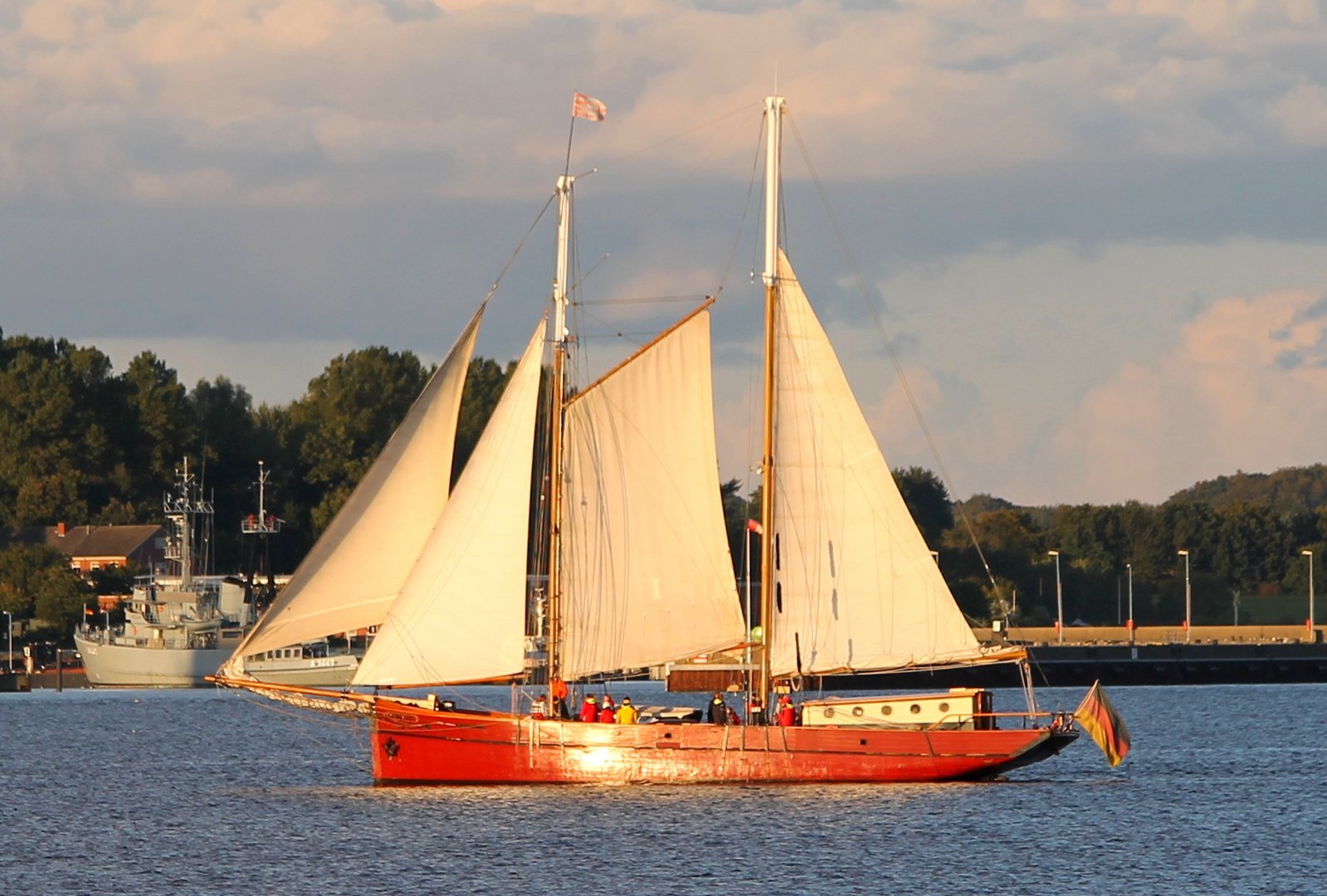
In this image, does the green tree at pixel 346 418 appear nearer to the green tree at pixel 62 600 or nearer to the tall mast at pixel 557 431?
the green tree at pixel 62 600

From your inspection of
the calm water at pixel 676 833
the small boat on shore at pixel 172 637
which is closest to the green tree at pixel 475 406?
the small boat on shore at pixel 172 637

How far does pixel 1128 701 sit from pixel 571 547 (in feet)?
221

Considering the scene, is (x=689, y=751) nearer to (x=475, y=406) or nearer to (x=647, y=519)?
(x=647, y=519)

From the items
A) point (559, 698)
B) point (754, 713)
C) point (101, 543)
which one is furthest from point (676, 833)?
point (101, 543)

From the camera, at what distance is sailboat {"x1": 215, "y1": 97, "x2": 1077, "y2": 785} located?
54.5 metres

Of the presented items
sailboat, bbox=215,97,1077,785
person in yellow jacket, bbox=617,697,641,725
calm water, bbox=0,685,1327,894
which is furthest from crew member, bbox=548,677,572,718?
calm water, bbox=0,685,1327,894

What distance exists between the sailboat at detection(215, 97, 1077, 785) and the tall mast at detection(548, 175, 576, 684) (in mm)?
57

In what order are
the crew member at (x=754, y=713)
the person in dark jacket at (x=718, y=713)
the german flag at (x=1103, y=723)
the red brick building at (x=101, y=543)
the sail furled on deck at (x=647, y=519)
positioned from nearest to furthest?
the person in dark jacket at (x=718, y=713) → the german flag at (x=1103, y=723) → the crew member at (x=754, y=713) → the sail furled on deck at (x=647, y=519) → the red brick building at (x=101, y=543)

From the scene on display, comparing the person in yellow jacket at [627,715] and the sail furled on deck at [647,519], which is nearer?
the person in yellow jacket at [627,715]

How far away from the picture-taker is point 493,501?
5553 cm

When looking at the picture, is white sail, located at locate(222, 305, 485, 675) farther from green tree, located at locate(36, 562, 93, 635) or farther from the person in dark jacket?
Answer: green tree, located at locate(36, 562, 93, 635)

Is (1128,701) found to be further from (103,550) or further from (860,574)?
(103,550)

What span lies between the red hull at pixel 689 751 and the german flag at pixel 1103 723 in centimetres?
65

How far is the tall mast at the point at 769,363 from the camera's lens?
5750 centimetres
